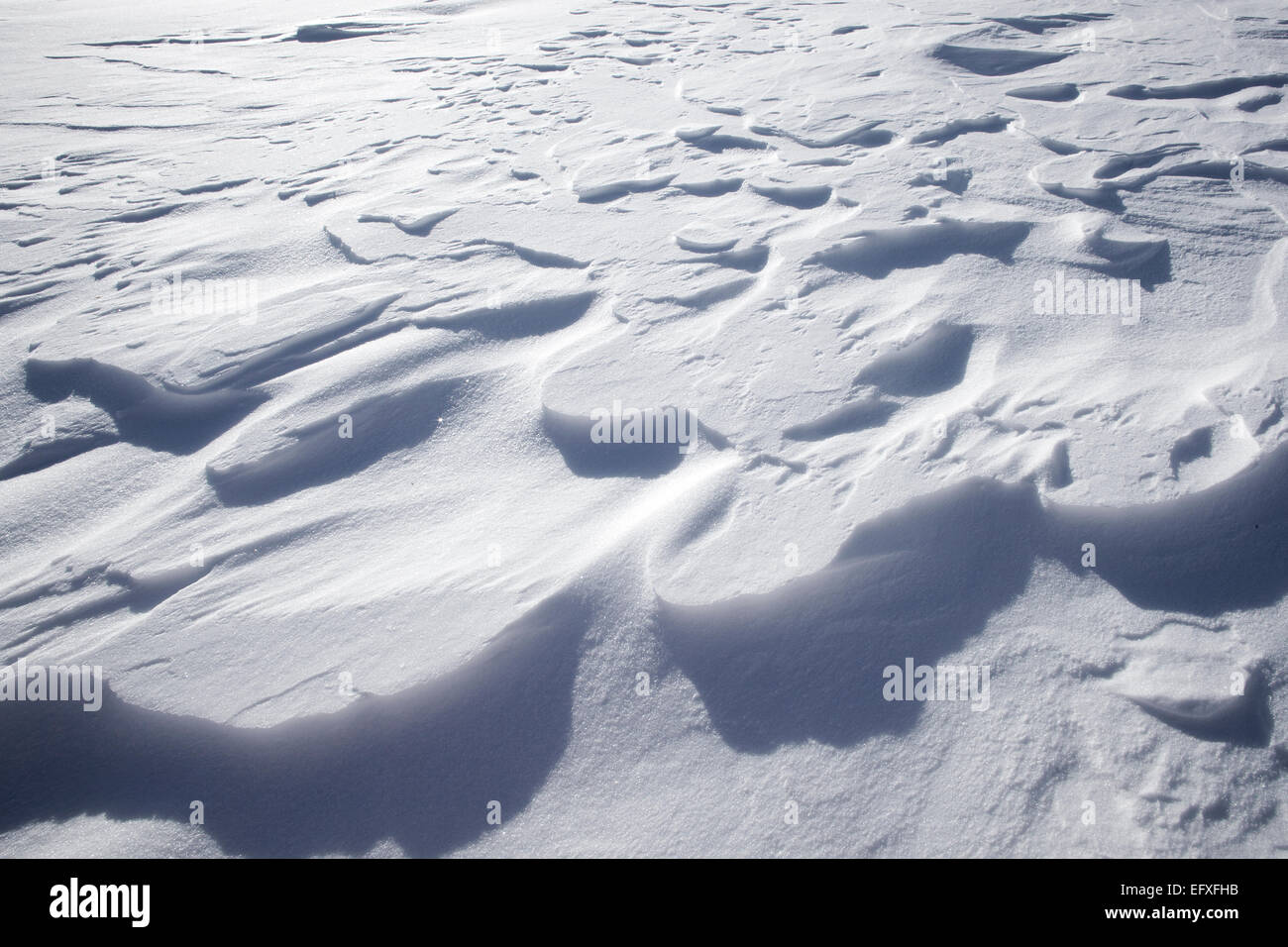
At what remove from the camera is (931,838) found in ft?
3.73

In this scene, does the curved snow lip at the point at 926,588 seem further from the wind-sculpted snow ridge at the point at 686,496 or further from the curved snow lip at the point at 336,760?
the curved snow lip at the point at 336,760

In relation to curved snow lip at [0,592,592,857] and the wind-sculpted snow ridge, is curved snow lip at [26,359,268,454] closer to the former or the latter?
the wind-sculpted snow ridge

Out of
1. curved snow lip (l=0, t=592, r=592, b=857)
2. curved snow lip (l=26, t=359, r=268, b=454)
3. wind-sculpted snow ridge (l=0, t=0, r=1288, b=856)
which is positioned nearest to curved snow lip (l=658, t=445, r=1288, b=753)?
wind-sculpted snow ridge (l=0, t=0, r=1288, b=856)

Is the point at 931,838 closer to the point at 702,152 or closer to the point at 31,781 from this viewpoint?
the point at 31,781

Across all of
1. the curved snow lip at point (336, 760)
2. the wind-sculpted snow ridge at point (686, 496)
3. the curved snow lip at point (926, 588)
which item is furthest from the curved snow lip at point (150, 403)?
the curved snow lip at point (926, 588)

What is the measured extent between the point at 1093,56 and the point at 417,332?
12.0 feet

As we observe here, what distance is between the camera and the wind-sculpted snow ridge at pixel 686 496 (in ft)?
4.06

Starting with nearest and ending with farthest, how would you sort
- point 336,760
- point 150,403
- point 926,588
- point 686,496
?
point 336,760 < point 926,588 < point 686,496 < point 150,403

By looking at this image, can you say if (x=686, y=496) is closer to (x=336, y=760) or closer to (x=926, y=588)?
(x=926, y=588)

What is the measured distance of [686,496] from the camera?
5.42 feet

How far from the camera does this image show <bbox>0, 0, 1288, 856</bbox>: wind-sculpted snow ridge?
4.06ft

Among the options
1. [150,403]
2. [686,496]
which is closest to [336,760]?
[686,496]

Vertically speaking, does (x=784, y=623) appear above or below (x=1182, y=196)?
below

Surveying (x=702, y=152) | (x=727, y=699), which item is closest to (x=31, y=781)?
(x=727, y=699)
